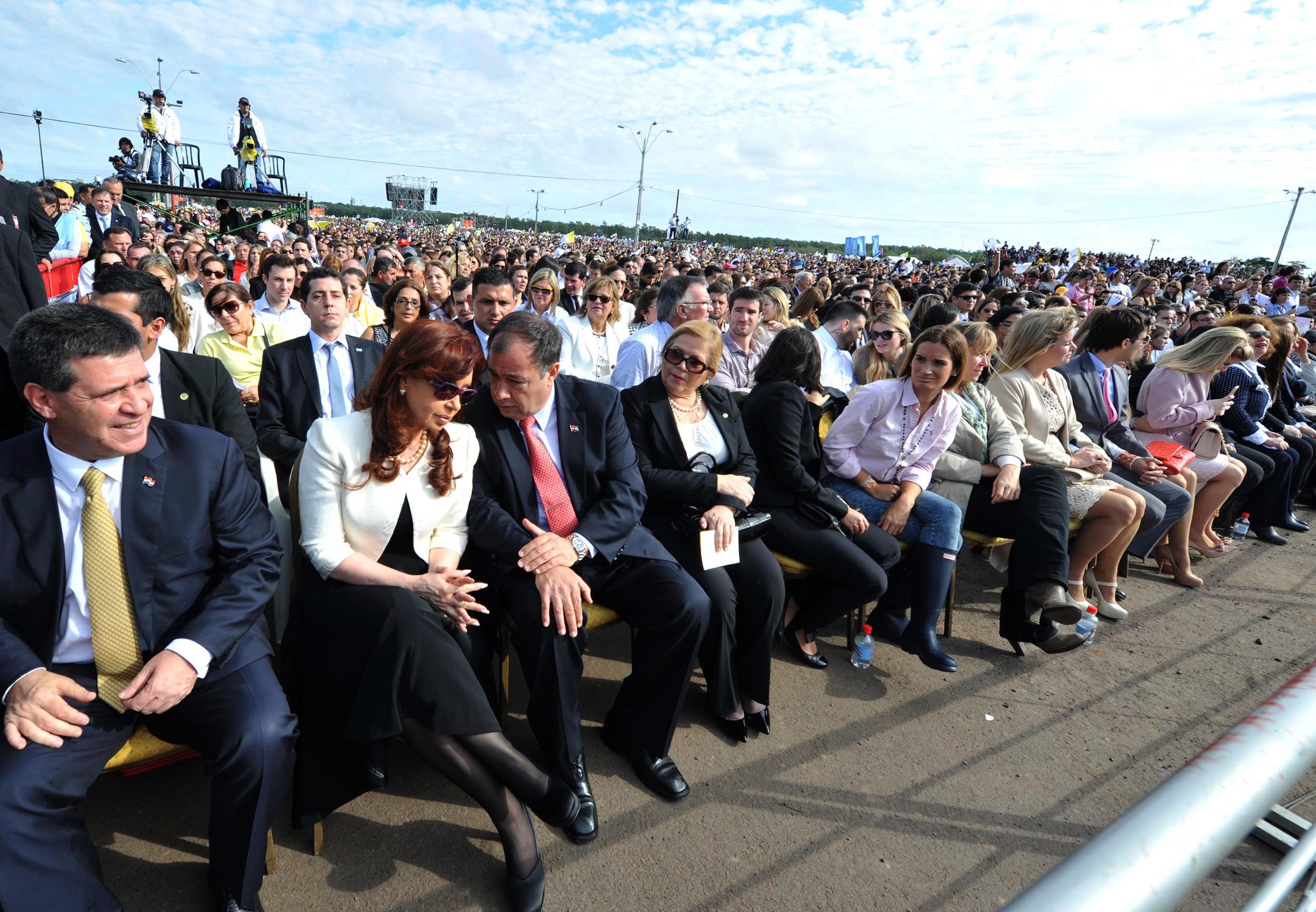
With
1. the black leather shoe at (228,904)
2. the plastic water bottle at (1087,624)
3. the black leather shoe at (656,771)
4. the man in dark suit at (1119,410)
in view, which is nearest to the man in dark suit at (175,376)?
the black leather shoe at (228,904)

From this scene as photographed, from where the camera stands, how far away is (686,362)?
325cm

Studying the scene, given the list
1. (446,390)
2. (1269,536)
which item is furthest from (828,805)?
(1269,536)

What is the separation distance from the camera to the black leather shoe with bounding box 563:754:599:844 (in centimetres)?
236

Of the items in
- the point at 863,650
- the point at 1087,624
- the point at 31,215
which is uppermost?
the point at 31,215

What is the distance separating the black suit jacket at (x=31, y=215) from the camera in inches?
192

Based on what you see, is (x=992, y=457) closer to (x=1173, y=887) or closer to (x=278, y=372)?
(x=1173, y=887)

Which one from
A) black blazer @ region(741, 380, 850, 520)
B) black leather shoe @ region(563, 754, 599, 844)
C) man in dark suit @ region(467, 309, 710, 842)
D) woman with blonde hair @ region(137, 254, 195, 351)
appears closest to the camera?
black leather shoe @ region(563, 754, 599, 844)

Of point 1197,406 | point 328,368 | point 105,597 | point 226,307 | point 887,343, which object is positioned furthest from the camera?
point 1197,406

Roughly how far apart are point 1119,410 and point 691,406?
11.3ft

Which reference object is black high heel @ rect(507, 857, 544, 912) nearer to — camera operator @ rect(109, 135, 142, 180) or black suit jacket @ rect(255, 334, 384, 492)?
black suit jacket @ rect(255, 334, 384, 492)

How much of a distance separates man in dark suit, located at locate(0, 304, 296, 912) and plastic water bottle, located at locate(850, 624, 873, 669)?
2590mm

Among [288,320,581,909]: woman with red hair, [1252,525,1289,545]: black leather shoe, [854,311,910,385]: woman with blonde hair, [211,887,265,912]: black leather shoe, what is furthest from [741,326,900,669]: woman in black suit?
[1252,525,1289,545]: black leather shoe

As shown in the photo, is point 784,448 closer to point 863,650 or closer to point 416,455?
point 863,650

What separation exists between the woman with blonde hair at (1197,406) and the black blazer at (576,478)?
4225 millimetres
